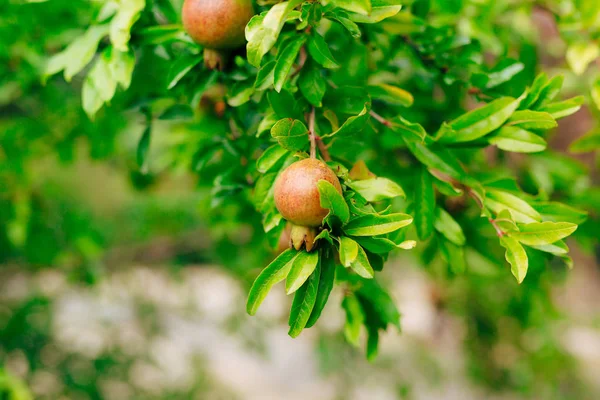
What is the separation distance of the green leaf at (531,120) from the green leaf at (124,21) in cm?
50

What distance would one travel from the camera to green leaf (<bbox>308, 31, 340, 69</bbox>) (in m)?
0.59

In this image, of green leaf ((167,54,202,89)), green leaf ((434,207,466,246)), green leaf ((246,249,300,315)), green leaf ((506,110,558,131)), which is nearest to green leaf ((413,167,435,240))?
green leaf ((434,207,466,246))

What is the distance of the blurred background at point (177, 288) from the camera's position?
114 centimetres

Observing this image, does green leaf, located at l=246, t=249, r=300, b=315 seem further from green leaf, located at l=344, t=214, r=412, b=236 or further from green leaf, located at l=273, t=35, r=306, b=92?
green leaf, located at l=273, t=35, r=306, b=92

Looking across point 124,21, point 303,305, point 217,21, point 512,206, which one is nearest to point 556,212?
point 512,206

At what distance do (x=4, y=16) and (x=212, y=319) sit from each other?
1.65 meters

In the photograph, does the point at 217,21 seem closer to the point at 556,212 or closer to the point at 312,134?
the point at 312,134

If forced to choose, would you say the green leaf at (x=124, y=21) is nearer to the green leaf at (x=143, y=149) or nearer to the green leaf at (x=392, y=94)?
the green leaf at (x=143, y=149)

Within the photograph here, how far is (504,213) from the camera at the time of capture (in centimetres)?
65

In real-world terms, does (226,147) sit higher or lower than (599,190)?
higher

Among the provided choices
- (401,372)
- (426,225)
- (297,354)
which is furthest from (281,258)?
(297,354)

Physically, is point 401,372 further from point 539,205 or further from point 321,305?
point 321,305

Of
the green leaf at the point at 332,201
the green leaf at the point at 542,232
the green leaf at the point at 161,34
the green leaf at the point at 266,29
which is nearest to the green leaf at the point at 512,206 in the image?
the green leaf at the point at 542,232

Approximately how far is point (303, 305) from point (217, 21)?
0.34 metres
